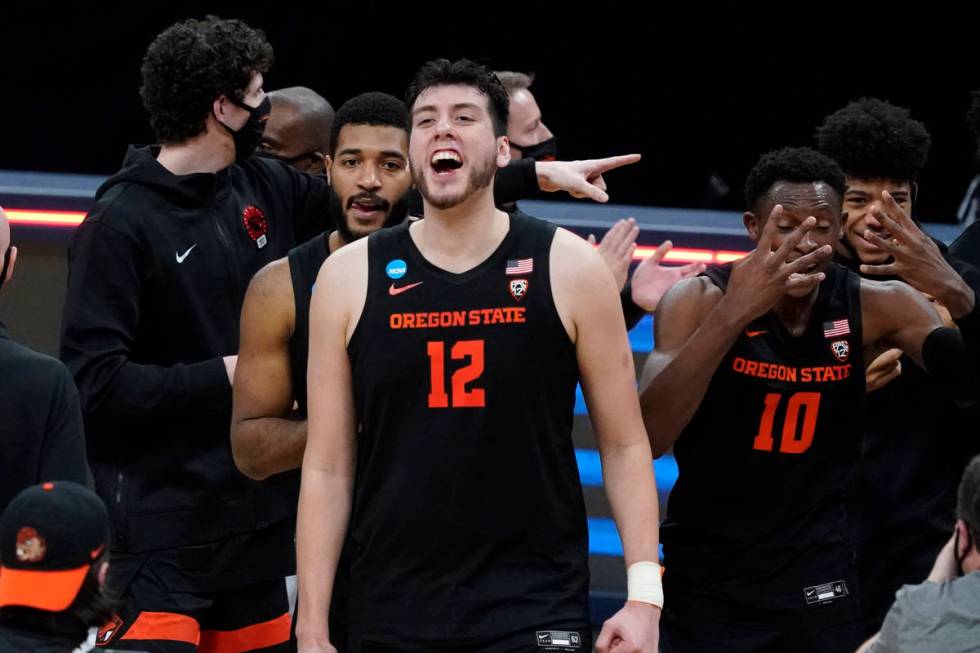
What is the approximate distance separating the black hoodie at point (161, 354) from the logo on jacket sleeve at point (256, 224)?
58mm

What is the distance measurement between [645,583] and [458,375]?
0.62 m

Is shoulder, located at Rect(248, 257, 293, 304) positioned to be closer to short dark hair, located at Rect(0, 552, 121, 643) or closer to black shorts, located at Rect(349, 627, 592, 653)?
black shorts, located at Rect(349, 627, 592, 653)

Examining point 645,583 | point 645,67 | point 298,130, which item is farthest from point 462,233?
point 645,67

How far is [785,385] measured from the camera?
4496 millimetres

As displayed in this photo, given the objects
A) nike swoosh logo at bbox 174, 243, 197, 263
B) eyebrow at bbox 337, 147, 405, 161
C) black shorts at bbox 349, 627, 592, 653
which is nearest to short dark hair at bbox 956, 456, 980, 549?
black shorts at bbox 349, 627, 592, 653

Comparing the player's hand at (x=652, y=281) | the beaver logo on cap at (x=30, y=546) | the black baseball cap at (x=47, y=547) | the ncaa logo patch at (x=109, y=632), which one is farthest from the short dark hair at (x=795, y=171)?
the beaver logo on cap at (x=30, y=546)

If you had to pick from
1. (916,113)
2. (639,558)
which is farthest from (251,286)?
(916,113)

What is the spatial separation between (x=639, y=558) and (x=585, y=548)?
0.16m

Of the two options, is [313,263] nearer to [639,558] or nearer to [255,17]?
[639,558]

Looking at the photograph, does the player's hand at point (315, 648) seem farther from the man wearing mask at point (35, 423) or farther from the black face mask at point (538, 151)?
the black face mask at point (538, 151)

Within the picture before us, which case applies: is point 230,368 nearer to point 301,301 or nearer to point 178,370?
point 178,370

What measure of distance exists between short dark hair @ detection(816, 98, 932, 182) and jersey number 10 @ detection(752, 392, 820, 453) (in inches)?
44.4

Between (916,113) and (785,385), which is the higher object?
(916,113)

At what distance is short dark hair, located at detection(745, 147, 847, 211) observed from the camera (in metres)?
4.67
